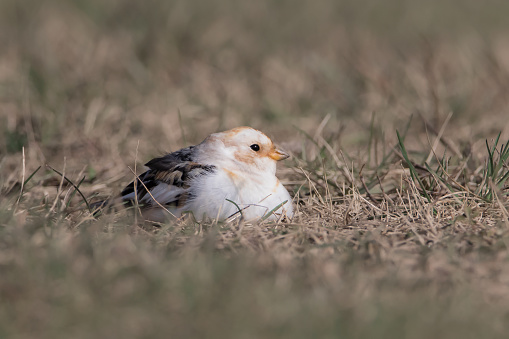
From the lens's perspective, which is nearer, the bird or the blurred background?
the bird

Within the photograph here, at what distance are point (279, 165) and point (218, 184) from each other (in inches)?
46.9

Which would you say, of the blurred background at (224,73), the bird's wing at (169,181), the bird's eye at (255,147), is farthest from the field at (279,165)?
the bird's eye at (255,147)

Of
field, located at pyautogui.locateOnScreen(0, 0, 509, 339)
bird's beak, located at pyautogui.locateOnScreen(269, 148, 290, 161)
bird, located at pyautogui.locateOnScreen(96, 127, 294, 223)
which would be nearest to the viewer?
field, located at pyautogui.locateOnScreen(0, 0, 509, 339)

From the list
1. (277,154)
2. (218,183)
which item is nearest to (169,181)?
(218,183)

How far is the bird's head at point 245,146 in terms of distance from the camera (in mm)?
3885

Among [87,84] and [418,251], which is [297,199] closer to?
[418,251]

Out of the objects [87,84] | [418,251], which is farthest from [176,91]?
[418,251]

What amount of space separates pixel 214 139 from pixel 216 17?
4.63 m

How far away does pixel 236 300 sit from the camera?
244 centimetres

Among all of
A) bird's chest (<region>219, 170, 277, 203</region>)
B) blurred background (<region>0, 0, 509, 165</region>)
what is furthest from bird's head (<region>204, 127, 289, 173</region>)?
blurred background (<region>0, 0, 509, 165</region>)

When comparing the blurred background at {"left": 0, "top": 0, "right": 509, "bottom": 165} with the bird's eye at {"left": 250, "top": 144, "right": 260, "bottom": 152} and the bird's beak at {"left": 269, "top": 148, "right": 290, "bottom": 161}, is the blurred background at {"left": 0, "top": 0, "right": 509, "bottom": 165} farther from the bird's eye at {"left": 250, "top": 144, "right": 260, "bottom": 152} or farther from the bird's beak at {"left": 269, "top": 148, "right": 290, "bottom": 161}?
the bird's eye at {"left": 250, "top": 144, "right": 260, "bottom": 152}

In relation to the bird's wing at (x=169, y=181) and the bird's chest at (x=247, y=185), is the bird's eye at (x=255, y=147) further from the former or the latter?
the bird's wing at (x=169, y=181)

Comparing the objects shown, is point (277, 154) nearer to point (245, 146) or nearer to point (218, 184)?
point (245, 146)

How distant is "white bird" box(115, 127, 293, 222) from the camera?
11.7 feet
